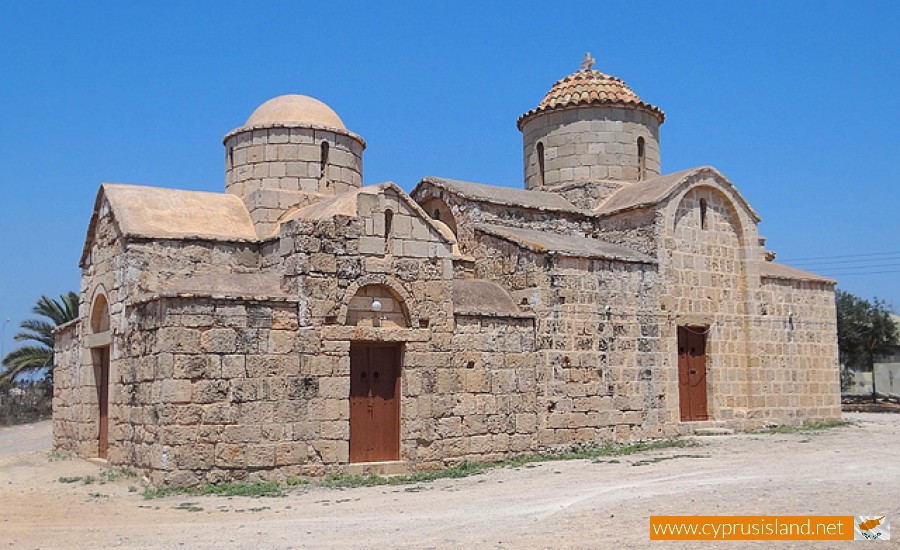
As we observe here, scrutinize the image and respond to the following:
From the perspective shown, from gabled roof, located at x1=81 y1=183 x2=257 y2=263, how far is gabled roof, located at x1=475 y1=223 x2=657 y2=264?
4.31 m

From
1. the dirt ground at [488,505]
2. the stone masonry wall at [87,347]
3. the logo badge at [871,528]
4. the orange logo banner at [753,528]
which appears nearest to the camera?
the logo badge at [871,528]

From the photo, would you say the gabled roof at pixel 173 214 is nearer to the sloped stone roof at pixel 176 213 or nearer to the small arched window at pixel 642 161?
the sloped stone roof at pixel 176 213

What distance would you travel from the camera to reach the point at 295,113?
15.2m

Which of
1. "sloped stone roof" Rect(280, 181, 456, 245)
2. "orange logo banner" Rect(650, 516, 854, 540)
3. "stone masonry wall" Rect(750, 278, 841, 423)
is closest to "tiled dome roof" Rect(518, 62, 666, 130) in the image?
"stone masonry wall" Rect(750, 278, 841, 423)

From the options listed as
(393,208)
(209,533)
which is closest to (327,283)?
(393,208)

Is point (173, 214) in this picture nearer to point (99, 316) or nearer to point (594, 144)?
point (99, 316)

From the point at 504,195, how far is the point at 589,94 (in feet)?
11.9

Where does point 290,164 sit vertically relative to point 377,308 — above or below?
above

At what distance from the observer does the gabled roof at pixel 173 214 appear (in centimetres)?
1312

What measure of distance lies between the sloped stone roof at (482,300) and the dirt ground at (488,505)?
2359 millimetres

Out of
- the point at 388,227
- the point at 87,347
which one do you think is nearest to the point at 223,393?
the point at 388,227

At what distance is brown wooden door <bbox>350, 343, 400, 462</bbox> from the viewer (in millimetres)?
11914

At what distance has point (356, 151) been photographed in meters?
15.6

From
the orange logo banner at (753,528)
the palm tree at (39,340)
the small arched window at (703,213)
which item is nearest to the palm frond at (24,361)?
the palm tree at (39,340)
